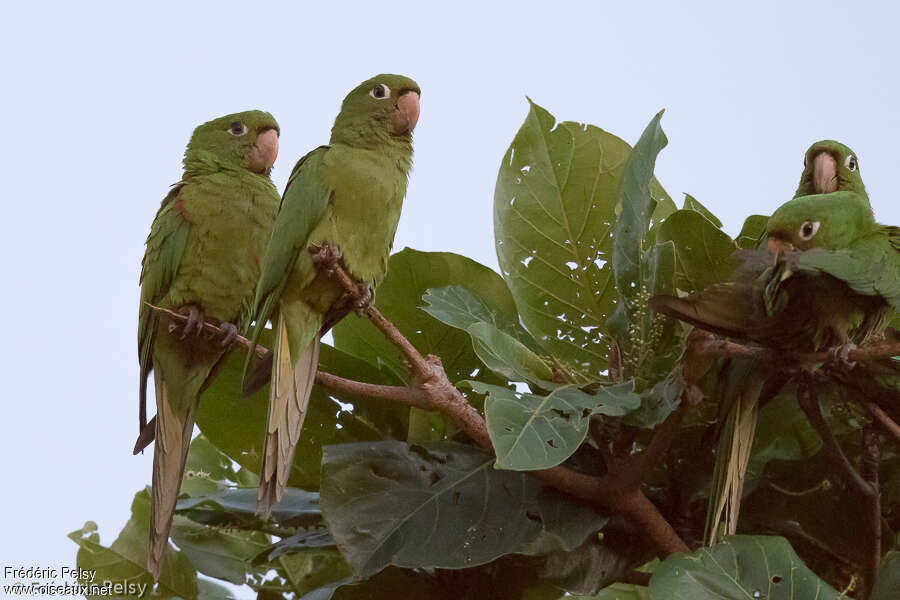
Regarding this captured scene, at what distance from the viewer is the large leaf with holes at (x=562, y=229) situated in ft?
5.78

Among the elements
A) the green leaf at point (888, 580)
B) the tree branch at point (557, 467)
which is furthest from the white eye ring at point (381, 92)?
the green leaf at point (888, 580)

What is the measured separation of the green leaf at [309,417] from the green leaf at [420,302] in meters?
0.08

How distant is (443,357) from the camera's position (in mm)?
1771

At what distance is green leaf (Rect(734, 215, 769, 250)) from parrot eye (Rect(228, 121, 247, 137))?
126cm

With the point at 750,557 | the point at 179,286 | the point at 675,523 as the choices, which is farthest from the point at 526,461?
the point at 179,286

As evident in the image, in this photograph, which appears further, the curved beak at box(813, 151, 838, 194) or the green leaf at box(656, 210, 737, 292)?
the curved beak at box(813, 151, 838, 194)

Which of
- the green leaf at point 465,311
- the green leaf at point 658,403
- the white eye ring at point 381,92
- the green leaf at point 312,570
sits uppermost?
the white eye ring at point 381,92

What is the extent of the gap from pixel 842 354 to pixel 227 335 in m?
1.21

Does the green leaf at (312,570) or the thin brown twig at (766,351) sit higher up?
the thin brown twig at (766,351)

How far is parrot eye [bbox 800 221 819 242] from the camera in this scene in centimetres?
149

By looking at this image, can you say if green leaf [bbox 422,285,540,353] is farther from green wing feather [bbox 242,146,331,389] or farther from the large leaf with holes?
green wing feather [bbox 242,146,331,389]

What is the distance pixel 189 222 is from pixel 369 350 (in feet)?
2.22

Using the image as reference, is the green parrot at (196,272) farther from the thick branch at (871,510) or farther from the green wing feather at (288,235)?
the thick branch at (871,510)

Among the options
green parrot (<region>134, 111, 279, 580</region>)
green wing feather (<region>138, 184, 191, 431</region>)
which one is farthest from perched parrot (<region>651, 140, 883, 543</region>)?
green wing feather (<region>138, 184, 191, 431</region>)
